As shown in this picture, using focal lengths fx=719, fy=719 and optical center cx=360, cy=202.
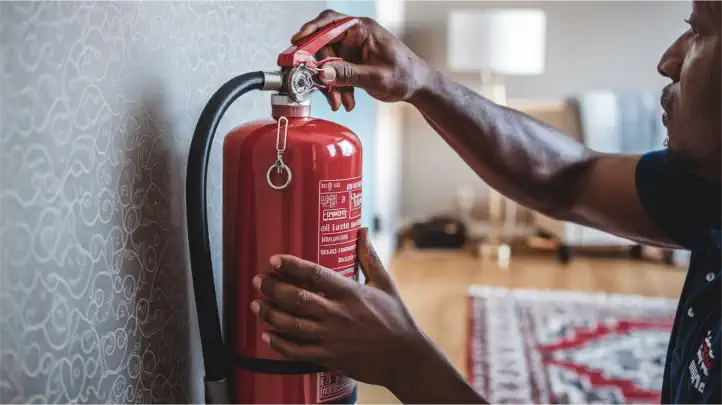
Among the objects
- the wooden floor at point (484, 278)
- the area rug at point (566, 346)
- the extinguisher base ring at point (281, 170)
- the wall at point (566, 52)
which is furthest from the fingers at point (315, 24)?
the wall at point (566, 52)

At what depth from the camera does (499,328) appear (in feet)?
9.89

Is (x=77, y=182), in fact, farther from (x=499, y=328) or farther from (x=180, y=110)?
(x=499, y=328)

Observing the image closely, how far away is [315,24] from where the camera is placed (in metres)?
0.91

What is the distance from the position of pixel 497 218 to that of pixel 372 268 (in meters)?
3.75

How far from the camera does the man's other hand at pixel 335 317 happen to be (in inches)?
29.1

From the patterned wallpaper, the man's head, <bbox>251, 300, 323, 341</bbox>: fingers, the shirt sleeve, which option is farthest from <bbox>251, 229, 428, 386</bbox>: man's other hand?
the shirt sleeve

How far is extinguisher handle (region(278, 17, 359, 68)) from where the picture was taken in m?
0.80

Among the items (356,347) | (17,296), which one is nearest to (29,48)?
(17,296)

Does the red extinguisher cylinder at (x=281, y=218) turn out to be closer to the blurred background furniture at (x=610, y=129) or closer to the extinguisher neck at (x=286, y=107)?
the extinguisher neck at (x=286, y=107)

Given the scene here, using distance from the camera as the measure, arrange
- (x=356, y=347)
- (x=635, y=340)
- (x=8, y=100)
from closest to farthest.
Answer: (x=8, y=100), (x=356, y=347), (x=635, y=340)

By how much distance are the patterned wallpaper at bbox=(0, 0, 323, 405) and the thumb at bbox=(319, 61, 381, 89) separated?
0.51ft

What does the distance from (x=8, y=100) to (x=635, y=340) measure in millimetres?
2772

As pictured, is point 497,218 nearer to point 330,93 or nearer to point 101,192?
point 330,93

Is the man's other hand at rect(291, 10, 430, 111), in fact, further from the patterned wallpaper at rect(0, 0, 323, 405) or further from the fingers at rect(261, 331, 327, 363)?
the fingers at rect(261, 331, 327, 363)
